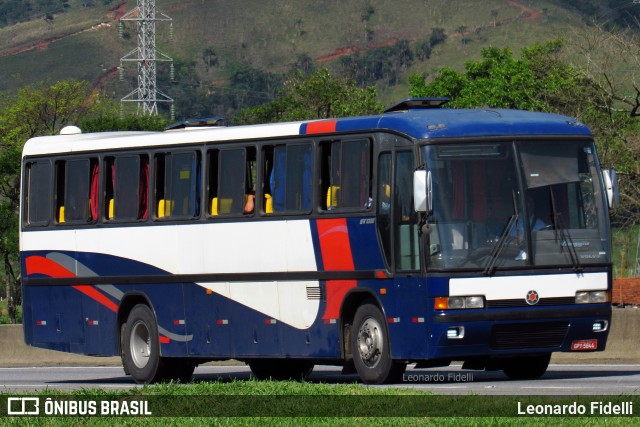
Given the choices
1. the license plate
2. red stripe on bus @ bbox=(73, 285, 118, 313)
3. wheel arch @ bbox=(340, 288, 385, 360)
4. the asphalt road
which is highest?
red stripe on bus @ bbox=(73, 285, 118, 313)

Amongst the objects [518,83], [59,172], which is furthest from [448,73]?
[59,172]

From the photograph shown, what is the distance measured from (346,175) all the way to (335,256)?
39.9 inches

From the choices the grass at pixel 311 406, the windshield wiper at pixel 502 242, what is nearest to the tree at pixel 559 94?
the windshield wiper at pixel 502 242

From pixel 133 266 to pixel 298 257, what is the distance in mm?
3668

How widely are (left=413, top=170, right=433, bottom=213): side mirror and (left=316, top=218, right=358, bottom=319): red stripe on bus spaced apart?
1.64 m

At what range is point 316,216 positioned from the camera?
19781 mm

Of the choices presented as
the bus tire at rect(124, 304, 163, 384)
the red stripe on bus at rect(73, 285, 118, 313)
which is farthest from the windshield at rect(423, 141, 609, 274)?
the red stripe on bus at rect(73, 285, 118, 313)

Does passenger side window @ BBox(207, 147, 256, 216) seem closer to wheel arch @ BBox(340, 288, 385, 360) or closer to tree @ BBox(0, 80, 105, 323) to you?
wheel arch @ BBox(340, 288, 385, 360)

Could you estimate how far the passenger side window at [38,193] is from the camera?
24484mm

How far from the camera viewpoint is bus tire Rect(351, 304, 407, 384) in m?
18.7

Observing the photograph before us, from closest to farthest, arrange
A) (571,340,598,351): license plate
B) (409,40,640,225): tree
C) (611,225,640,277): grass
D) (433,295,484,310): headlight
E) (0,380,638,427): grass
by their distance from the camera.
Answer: (0,380,638,427): grass
(433,295,484,310): headlight
(571,340,598,351): license plate
(409,40,640,225): tree
(611,225,640,277): grass

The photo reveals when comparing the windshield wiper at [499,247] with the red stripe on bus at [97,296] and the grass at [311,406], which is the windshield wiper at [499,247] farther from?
the red stripe on bus at [97,296]

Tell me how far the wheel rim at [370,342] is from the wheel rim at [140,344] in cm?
483

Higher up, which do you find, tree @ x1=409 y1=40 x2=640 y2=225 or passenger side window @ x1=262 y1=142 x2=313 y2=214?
Answer: tree @ x1=409 y1=40 x2=640 y2=225
